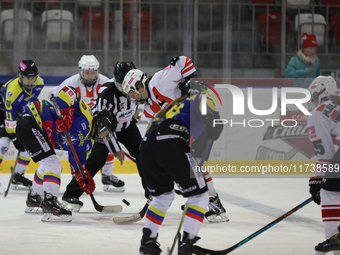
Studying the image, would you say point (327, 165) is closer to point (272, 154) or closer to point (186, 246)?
point (186, 246)

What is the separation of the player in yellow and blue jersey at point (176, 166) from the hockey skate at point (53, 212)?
1118mm

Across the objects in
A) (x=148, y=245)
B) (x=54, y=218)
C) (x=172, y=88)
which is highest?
(x=172, y=88)

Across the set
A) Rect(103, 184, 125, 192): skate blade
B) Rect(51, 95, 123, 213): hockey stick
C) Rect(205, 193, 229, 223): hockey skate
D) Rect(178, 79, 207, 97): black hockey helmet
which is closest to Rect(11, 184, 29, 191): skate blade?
Rect(103, 184, 125, 192): skate blade

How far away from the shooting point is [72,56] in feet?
20.5

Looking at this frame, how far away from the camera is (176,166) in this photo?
2232mm

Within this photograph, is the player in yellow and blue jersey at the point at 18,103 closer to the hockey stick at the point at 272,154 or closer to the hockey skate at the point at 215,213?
the hockey skate at the point at 215,213

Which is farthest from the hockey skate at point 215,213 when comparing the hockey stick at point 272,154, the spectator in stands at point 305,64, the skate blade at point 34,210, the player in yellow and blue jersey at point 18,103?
the spectator in stands at point 305,64

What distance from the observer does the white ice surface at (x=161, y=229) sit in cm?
263

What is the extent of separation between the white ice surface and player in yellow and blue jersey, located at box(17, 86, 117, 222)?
0.20 meters

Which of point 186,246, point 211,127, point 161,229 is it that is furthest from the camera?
point 161,229

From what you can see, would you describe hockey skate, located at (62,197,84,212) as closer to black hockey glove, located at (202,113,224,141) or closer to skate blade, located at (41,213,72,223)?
skate blade, located at (41,213,72,223)

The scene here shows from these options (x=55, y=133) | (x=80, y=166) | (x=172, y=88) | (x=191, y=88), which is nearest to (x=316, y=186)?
(x=191, y=88)

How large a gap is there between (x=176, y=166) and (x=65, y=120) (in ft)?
4.48

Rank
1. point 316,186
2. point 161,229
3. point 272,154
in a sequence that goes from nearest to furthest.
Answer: point 316,186 → point 161,229 → point 272,154
